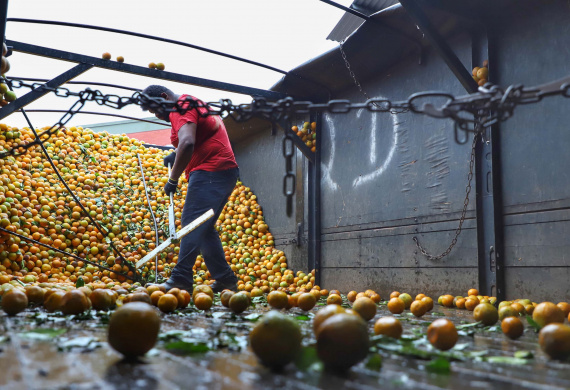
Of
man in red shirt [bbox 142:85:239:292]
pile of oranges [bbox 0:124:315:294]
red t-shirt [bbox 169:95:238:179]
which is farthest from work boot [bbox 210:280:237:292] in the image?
red t-shirt [bbox 169:95:238:179]

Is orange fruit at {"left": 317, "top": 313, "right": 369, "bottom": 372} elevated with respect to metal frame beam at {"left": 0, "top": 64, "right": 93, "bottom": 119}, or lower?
lower

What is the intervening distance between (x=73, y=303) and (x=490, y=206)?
3.83 metres

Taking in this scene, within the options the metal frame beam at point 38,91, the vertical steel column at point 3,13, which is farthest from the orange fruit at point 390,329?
the metal frame beam at point 38,91

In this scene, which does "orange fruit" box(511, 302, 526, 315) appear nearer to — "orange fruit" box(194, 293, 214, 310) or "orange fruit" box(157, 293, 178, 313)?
"orange fruit" box(194, 293, 214, 310)

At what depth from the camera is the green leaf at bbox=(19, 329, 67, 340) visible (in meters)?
2.01

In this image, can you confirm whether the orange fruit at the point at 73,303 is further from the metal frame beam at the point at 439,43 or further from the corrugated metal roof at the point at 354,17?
the corrugated metal roof at the point at 354,17

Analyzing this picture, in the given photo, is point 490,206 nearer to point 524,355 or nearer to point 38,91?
point 524,355

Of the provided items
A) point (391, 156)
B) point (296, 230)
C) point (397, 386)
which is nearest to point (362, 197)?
point (391, 156)

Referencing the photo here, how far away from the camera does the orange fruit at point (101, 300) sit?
10.4 feet

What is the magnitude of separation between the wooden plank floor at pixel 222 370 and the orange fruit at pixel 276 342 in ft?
0.13

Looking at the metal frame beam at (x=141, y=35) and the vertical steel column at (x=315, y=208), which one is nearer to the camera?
the metal frame beam at (x=141, y=35)

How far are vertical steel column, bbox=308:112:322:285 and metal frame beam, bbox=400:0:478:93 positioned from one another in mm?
3054

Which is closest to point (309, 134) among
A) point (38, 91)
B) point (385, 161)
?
point (385, 161)

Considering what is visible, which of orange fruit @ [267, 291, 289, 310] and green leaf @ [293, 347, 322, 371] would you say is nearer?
green leaf @ [293, 347, 322, 371]
